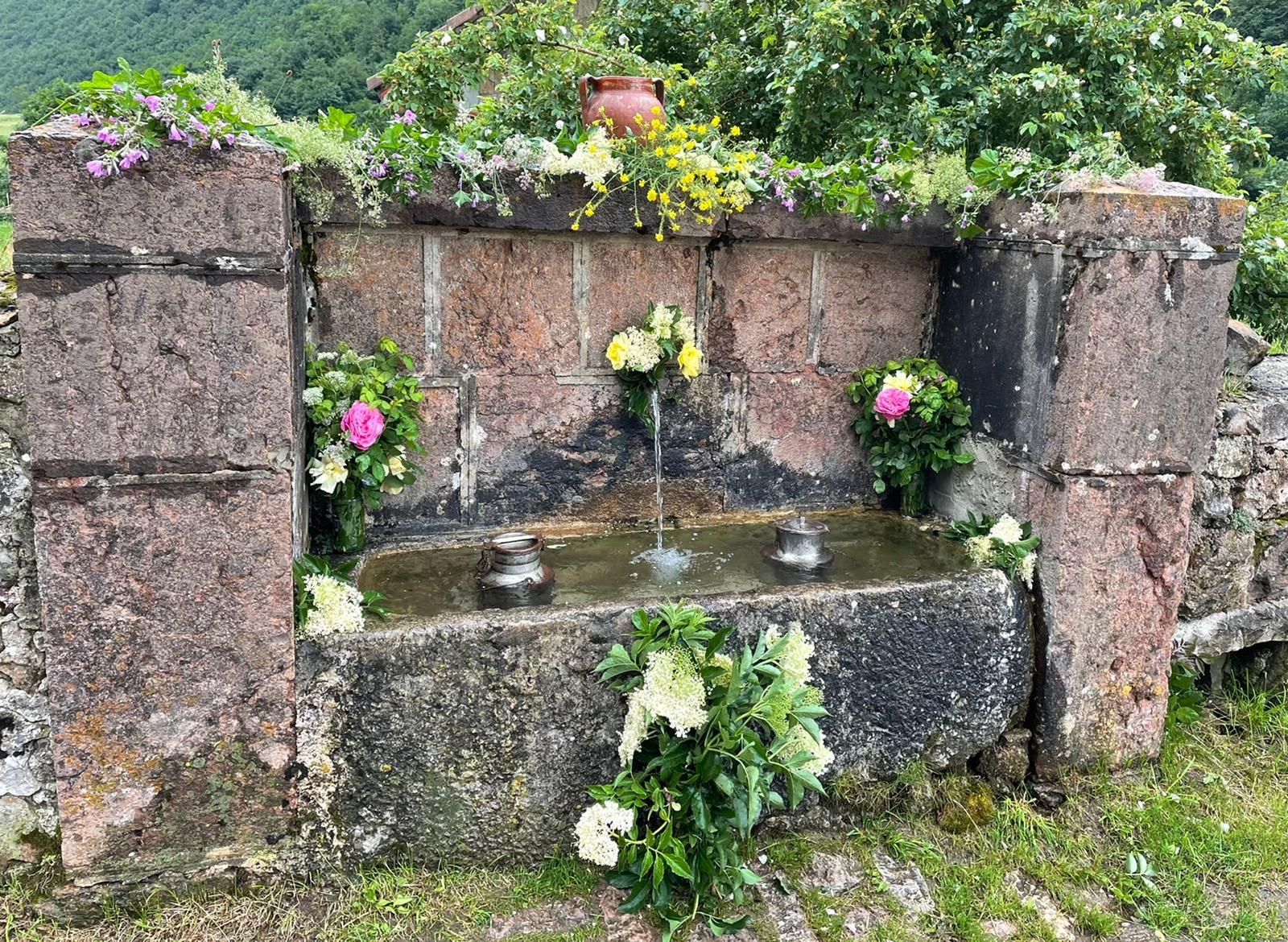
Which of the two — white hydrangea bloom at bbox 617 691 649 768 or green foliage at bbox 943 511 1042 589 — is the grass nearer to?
white hydrangea bloom at bbox 617 691 649 768

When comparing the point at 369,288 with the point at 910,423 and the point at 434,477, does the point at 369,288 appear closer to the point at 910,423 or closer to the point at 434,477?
the point at 434,477

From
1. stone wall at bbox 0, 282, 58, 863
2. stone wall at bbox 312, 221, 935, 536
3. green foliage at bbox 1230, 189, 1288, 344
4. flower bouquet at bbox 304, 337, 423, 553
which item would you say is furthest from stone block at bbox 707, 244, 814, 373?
green foliage at bbox 1230, 189, 1288, 344

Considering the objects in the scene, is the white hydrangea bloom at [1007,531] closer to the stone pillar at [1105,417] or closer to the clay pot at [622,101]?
the stone pillar at [1105,417]

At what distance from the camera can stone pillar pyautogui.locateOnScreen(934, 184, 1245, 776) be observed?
2793mm

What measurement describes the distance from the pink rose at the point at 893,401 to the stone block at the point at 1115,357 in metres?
0.39

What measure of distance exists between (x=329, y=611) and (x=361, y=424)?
596 millimetres

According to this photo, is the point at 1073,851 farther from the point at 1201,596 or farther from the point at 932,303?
the point at 932,303

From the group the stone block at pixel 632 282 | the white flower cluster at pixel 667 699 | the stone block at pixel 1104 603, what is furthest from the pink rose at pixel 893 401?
the white flower cluster at pixel 667 699

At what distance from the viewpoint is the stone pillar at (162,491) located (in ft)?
6.99

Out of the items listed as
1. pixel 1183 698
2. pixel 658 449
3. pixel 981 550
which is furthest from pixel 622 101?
pixel 1183 698

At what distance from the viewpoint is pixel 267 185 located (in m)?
2.21

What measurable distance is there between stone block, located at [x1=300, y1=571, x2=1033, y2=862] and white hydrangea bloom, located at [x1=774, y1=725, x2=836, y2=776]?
30cm

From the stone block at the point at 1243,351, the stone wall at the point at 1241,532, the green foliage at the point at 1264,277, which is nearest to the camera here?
the stone wall at the point at 1241,532

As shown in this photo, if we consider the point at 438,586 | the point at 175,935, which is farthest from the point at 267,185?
the point at 175,935
